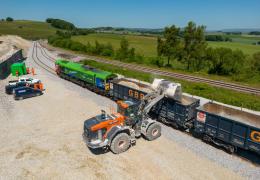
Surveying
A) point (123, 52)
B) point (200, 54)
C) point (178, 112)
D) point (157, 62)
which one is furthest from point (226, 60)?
point (178, 112)

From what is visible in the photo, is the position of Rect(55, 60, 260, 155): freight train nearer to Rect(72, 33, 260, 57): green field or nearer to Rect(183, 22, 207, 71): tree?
Rect(183, 22, 207, 71): tree

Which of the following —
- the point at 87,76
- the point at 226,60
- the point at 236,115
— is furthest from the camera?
the point at 226,60

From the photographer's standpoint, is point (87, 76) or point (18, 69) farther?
point (18, 69)

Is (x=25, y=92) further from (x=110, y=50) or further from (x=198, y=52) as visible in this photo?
(x=110, y=50)

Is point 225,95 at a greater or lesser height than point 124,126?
lesser

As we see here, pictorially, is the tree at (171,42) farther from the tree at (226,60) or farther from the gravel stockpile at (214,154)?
the gravel stockpile at (214,154)

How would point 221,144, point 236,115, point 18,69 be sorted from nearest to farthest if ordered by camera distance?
point 221,144
point 236,115
point 18,69

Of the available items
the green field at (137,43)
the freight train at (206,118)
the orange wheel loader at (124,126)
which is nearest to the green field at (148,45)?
the green field at (137,43)
